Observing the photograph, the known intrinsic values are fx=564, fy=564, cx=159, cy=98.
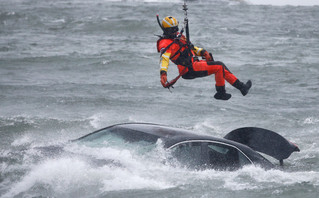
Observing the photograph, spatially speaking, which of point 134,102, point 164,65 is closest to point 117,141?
point 164,65

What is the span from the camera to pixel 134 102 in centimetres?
1711

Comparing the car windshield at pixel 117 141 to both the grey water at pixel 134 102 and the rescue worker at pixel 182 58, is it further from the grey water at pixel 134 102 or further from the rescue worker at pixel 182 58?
the rescue worker at pixel 182 58

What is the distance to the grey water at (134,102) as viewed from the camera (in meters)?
7.30

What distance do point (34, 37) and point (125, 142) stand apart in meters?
29.3

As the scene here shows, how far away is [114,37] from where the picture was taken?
36.4 m

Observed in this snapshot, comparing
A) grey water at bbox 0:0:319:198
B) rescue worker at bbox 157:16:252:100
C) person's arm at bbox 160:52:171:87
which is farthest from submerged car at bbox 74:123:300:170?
rescue worker at bbox 157:16:252:100

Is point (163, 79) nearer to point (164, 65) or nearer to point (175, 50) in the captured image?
point (164, 65)

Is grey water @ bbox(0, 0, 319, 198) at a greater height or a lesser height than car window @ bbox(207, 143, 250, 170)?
lesser

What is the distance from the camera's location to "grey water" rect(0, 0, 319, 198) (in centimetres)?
730

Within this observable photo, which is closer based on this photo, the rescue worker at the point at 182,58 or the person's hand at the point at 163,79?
the person's hand at the point at 163,79

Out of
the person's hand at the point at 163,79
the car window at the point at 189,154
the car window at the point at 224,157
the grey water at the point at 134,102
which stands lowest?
the grey water at the point at 134,102

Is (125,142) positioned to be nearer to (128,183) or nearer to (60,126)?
(128,183)

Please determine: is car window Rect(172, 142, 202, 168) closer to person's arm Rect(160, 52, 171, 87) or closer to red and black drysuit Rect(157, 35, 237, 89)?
person's arm Rect(160, 52, 171, 87)

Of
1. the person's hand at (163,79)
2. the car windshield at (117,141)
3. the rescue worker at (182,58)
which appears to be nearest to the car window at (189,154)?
the car windshield at (117,141)
